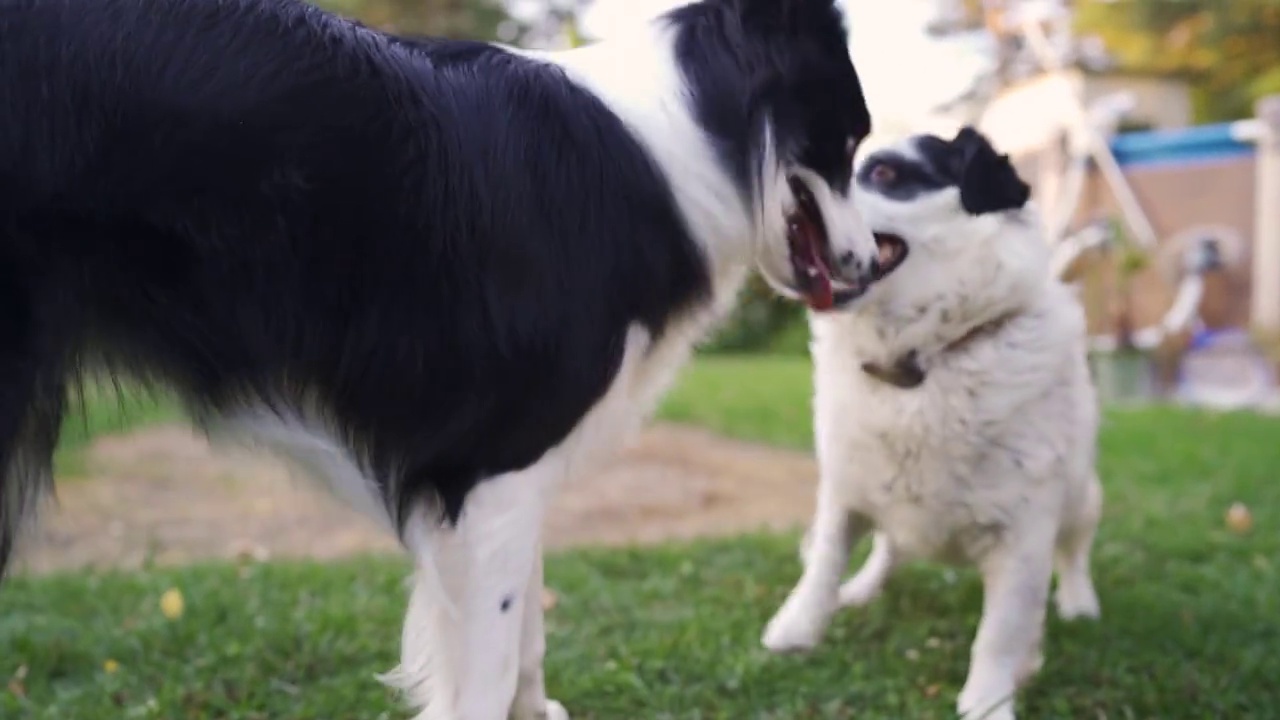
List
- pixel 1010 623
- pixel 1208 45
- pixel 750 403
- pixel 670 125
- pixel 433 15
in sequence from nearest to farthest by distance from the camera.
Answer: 1. pixel 670 125
2. pixel 1010 623
3. pixel 750 403
4. pixel 1208 45
5. pixel 433 15

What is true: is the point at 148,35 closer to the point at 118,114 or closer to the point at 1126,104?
the point at 118,114

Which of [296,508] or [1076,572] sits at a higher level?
[1076,572]

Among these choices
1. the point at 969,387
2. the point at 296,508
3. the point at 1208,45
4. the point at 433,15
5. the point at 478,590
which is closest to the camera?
the point at 478,590

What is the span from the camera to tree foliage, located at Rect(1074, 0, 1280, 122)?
18.9 metres

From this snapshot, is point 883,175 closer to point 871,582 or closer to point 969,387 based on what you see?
point 969,387

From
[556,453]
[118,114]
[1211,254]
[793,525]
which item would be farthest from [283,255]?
[1211,254]

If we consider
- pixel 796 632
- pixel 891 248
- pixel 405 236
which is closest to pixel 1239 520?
pixel 796 632

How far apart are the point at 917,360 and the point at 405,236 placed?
157 centimetres

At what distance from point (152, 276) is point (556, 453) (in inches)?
31.0

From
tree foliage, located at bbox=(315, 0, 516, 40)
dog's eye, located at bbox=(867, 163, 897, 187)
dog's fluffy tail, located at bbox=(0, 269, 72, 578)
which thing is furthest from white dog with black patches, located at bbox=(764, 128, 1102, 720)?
tree foliage, located at bbox=(315, 0, 516, 40)

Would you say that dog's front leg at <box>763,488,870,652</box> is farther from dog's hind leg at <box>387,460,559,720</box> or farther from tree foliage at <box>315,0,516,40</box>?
tree foliage at <box>315,0,516,40</box>

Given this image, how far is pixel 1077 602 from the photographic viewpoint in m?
3.69

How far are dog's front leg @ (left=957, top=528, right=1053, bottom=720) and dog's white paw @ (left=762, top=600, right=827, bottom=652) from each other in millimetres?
461

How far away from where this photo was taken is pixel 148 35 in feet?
6.44
